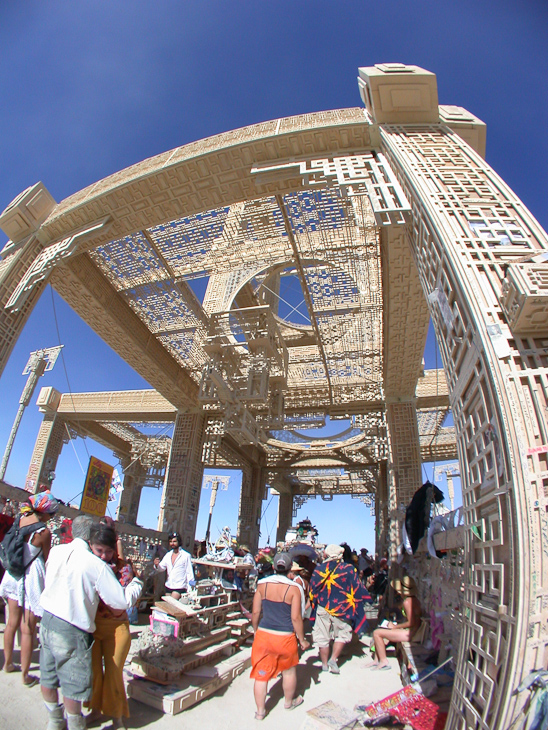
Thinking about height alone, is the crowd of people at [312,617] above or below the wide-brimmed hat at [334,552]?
below

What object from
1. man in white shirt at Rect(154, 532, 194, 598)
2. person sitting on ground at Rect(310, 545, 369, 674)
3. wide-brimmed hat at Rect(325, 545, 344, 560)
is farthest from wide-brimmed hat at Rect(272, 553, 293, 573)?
man in white shirt at Rect(154, 532, 194, 598)

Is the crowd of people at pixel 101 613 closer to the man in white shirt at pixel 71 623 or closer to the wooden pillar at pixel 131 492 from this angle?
the man in white shirt at pixel 71 623

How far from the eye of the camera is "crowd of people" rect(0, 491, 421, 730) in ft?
6.99

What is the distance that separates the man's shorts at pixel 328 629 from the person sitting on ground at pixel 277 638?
108 cm

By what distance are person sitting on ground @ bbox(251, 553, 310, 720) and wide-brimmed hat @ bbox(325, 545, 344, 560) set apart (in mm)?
1411

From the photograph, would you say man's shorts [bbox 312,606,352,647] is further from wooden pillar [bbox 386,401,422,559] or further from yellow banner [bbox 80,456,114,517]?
yellow banner [bbox 80,456,114,517]

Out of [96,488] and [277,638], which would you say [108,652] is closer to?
[277,638]

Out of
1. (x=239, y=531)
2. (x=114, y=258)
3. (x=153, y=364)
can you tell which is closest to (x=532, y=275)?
(x=114, y=258)

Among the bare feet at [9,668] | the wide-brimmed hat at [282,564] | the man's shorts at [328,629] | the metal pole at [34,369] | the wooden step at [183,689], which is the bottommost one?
the wooden step at [183,689]

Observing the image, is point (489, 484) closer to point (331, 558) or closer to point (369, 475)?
point (331, 558)

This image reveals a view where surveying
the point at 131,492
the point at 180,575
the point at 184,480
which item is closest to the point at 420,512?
the point at 180,575

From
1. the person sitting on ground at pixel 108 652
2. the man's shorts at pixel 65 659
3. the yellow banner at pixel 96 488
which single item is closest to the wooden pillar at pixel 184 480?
the yellow banner at pixel 96 488

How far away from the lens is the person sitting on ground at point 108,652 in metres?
2.36

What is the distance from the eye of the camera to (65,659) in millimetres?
2105
